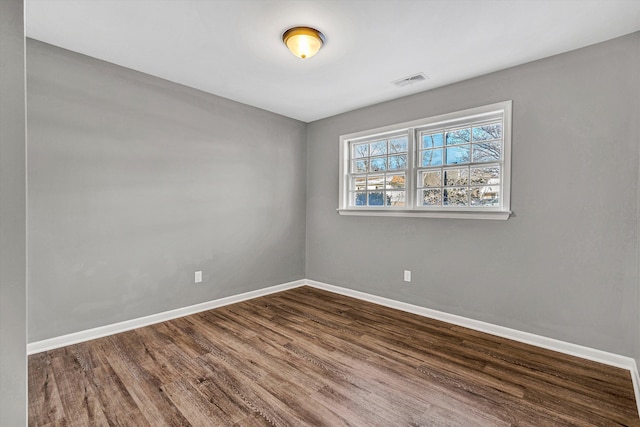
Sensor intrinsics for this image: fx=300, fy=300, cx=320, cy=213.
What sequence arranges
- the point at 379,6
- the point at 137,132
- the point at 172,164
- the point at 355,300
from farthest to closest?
the point at 355,300 → the point at 172,164 → the point at 137,132 → the point at 379,6

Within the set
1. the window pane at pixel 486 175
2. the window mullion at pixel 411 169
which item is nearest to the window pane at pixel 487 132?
the window pane at pixel 486 175

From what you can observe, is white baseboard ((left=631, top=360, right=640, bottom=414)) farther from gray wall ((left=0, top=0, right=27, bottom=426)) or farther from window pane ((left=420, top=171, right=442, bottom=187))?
gray wall ((left=0, top=0, right=27, bottom=426))

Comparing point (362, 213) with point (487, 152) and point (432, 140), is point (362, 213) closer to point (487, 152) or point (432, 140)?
point (432, 140)

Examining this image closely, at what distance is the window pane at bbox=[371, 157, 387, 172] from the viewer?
3.94m

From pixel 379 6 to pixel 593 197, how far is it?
89.1 inches

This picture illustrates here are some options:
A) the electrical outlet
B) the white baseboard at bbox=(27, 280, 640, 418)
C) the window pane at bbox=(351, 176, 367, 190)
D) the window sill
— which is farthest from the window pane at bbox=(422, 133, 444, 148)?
the white baseboard at bbox=(27, 280, 640, 418)

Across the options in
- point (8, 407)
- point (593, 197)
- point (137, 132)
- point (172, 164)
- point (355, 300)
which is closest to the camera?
point (8, 407)

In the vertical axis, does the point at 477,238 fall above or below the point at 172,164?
below

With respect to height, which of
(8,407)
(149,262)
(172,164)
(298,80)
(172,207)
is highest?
(298,80)

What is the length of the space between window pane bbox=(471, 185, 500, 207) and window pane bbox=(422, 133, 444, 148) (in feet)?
2.19

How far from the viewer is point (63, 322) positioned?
260cm

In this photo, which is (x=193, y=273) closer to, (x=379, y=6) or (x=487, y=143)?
(x=379, y=6)

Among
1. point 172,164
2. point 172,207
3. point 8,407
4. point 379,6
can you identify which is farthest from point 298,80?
point 8,407

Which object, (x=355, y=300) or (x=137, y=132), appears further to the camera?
(x=355, y=300)
